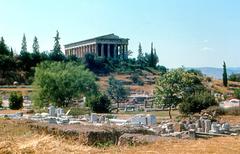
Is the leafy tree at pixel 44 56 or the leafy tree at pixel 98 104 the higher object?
the leafy tree at pixel 44 56

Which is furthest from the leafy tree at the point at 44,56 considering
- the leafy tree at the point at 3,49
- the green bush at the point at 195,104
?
the green bush at the point at 195,104

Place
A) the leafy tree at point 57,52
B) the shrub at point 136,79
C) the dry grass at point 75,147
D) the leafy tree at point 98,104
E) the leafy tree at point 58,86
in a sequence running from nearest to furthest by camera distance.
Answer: the dry grass at point 75,147 < the leafy tree at point 98,104 < the leafy tree at point 58,86 < the shrub at point 136,79 < the leafy tree at point 57,52

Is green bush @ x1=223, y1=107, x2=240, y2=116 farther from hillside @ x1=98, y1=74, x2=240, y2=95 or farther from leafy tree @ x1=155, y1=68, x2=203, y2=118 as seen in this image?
hillside @ x1=98, y1=74, x2=240, y2=95

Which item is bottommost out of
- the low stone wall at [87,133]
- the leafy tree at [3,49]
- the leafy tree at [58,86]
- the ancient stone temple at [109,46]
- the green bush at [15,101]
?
the low stone wall at [87,133]

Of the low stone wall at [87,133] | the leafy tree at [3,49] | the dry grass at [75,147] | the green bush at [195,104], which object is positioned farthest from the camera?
the leafy tree at [3,49]

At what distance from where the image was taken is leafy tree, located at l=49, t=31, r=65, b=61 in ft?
367

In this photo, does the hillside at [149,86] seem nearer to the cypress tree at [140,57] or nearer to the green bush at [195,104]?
the cypress tree at [140,57]

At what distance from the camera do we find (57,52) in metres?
116

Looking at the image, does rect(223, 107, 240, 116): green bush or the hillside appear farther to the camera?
the hillside

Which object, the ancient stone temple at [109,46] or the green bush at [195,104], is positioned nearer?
the green bush at [195,104]

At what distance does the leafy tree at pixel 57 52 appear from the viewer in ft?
367

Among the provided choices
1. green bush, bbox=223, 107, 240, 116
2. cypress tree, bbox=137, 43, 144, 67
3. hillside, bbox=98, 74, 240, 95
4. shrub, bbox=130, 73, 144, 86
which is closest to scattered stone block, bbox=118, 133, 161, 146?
green bush, bbox=223, 107, 240, 116

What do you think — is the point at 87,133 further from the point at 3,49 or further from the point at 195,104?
the point at 3,49

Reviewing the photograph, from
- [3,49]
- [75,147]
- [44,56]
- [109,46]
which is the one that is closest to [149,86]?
[44,56]
